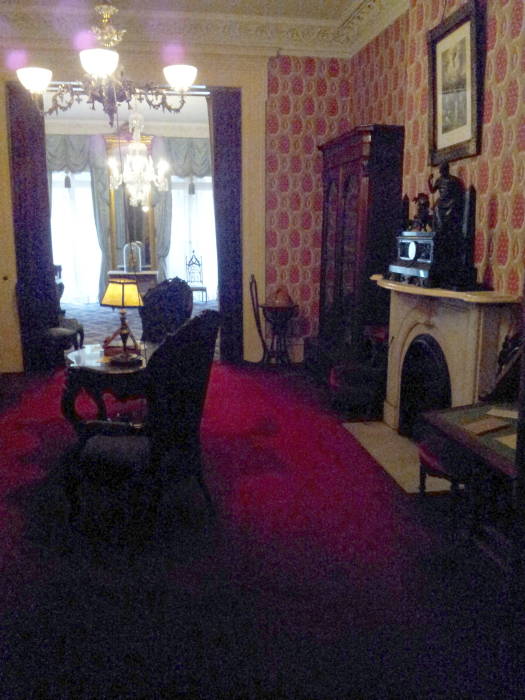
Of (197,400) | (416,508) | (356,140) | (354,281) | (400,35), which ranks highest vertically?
(400,35)

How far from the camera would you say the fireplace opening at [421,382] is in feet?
11.6

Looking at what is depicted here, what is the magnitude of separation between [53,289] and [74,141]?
4999 mm

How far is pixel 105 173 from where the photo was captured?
1039 centimetres

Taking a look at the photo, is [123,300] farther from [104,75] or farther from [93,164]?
[93,164]

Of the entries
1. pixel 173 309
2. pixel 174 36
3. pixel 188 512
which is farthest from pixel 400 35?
pixel 188 512

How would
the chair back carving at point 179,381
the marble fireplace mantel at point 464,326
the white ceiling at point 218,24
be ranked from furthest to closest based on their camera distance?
the white ceiling at point 218,24 → the marble fireplace mantel at point 464,326 → the chair back carving at point 179,381

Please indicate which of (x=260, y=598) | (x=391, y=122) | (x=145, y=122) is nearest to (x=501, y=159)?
(x=391, y=122)

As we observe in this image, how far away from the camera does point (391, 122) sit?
503 cm

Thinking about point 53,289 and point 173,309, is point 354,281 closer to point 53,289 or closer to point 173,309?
point 173,309

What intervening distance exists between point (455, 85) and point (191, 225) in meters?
8.08

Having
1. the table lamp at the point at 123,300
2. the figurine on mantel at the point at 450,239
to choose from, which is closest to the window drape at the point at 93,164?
the table lamp at the point at 123,300

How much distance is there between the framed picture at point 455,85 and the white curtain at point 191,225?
24.7ft

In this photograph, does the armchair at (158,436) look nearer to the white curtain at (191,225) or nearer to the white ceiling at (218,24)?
the white ceiling at (218,24)

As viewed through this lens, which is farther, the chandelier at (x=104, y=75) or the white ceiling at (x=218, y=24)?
the white ceiling at (x=218, y=24)
